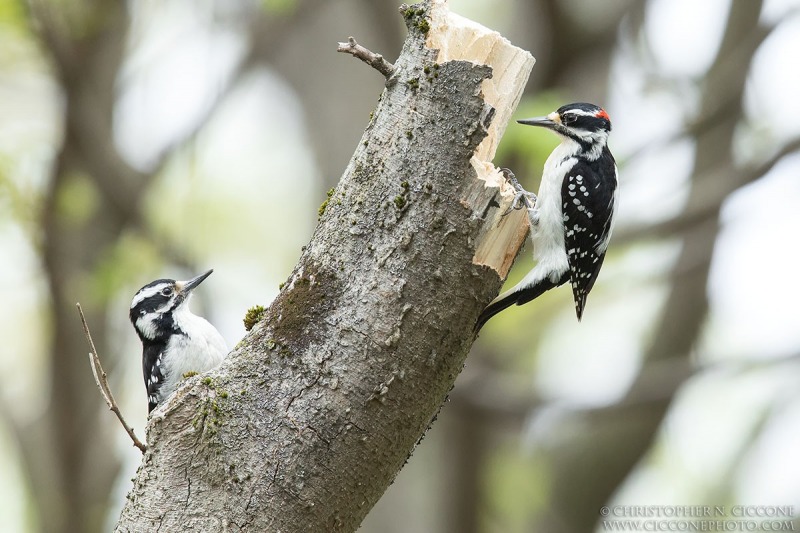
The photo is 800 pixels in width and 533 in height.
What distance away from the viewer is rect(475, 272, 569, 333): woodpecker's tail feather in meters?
3.42

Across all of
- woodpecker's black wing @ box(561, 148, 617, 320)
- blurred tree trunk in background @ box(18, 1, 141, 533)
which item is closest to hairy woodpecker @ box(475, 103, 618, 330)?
woodpecker's black wing @ box(561, 148, 617, 320)

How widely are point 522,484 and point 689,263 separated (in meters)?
3.81

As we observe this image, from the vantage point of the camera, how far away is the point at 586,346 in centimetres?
1179

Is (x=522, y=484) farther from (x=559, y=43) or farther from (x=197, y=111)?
(x=197, y=111)

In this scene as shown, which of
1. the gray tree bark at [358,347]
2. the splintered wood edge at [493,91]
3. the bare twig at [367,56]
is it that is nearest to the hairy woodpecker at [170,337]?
the gray tree bark at [358,347]

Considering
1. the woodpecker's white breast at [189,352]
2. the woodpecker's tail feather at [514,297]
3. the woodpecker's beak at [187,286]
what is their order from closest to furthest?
the woodpecker's tail feather at [514,297] → the woodpecker's white breast at [189,352] → the woodpecker's beak at [187,286]

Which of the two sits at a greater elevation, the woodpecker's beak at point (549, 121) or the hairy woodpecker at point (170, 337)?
the hairy woodpecker at point (170, 337)

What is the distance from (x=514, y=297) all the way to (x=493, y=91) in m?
1.23

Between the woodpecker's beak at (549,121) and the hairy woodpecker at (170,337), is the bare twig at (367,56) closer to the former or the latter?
the woodpecker's beak at (549,121)

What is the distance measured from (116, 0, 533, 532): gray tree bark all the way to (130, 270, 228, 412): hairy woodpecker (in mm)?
2117

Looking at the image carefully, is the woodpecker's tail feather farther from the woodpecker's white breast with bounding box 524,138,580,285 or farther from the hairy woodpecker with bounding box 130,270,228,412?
the hairy woodpecker with bounding box 130,270,228,412

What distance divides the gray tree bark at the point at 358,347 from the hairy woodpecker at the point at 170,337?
2.12m

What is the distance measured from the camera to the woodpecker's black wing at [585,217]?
4.61m

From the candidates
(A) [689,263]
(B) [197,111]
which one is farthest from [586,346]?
(B) [197,111]
